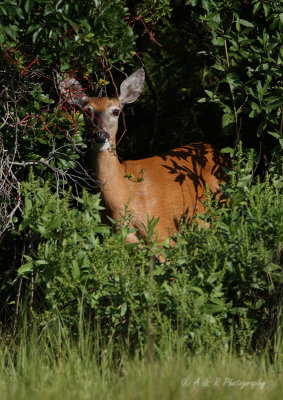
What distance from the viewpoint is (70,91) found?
17.3 feet

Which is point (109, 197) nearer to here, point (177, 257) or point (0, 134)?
point (0, 134)

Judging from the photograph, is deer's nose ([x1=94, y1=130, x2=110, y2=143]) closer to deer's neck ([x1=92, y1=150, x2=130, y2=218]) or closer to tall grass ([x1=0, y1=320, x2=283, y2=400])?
deer's neck ([x1=92, y1=150, x2=130, y2=218])

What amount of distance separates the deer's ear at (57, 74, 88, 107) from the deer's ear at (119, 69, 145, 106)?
0.39 metres

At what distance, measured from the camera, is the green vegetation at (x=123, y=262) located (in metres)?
3.52

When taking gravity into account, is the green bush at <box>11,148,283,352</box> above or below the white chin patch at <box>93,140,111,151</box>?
below

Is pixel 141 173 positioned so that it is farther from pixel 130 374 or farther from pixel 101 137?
pixel 130 374

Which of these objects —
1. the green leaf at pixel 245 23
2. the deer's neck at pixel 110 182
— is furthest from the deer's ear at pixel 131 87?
the green leaf at pixel 245 23

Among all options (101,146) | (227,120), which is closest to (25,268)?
(101,146)

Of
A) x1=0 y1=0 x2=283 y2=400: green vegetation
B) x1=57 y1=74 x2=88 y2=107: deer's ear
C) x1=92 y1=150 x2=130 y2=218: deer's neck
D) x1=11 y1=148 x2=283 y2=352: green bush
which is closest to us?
x1=0 y1=0 x2=283 y2=400: green vegetation

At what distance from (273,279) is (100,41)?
205 centimetres

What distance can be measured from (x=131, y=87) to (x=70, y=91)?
2.96 ft

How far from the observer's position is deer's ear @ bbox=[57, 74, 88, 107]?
17.0ft

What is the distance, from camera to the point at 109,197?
5.58m

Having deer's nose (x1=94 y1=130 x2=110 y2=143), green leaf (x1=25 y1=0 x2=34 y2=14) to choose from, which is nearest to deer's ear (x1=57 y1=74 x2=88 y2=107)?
deer's nose (x1=94 y1=130 x2=110 y2=143)
